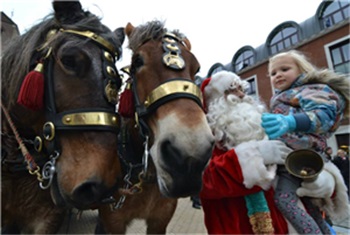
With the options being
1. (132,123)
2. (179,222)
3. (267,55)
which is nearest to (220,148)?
(132,123)

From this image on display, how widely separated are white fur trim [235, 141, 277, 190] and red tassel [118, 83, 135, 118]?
0.75 meters

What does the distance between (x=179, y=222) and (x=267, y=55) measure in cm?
1394

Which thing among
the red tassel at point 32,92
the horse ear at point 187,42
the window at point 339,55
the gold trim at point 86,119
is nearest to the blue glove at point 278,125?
the horse ear at point 187,42

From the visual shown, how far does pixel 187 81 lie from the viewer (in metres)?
1.23

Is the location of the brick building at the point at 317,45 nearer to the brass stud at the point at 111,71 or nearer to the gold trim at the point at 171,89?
the gold trim at the point at 171,89

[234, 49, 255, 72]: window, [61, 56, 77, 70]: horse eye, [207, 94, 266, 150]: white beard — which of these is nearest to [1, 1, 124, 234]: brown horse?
[61, 56, 77, 70]: horse eye

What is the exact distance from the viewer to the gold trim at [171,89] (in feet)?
3.82

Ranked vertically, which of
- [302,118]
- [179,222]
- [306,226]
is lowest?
[179,222]

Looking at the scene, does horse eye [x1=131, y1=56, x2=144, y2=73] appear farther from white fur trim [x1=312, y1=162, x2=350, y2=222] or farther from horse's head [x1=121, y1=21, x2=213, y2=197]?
white fur trim [x1=312, y1=162, x2=350, y2=222]

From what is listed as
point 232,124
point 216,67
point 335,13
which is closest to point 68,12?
point 232,124

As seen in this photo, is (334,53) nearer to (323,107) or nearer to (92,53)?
(323,107)

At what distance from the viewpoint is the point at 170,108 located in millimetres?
1123

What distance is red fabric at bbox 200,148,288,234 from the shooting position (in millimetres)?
1422

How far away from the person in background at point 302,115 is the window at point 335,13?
14300 mm
